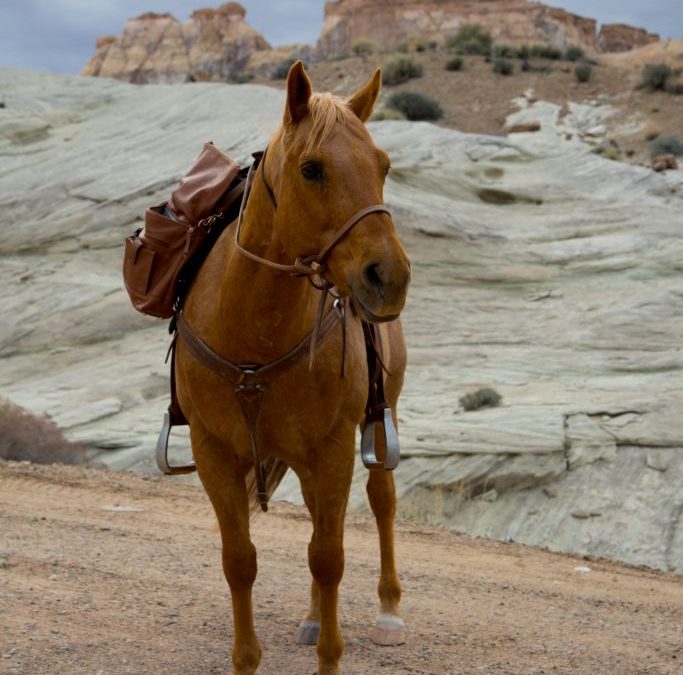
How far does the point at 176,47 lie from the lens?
9475cm

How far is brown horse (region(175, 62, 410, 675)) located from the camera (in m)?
3.91

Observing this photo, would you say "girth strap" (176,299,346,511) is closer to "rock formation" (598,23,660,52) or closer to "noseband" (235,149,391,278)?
"noseband" (235,149,391,278)

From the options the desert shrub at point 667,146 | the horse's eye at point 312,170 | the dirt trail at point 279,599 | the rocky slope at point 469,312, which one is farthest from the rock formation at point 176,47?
the horse's eye at point 312,170

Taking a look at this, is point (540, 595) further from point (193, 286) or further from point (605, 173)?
point (605, 173)

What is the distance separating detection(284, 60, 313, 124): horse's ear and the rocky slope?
26.2 ft

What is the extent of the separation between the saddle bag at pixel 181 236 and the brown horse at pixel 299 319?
0.17m

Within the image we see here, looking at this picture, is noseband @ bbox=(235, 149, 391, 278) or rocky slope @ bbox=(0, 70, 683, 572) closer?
noseband @ bbox=(235, 149, 391, 278)

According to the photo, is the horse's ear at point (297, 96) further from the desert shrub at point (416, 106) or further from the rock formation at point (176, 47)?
the rock formation at point (176, 47)

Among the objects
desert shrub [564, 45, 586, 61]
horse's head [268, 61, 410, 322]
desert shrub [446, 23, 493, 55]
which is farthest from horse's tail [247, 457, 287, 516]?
desert shrub [564, 45, 586, 61]

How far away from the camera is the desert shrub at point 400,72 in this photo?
132 ft

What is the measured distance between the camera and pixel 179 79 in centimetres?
8844

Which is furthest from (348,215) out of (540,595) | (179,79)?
(179,79)

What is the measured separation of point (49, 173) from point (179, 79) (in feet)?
221

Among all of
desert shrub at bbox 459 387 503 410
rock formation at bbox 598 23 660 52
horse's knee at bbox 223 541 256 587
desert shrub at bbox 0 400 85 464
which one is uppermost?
rock formation at bbox 598 23 660 52
